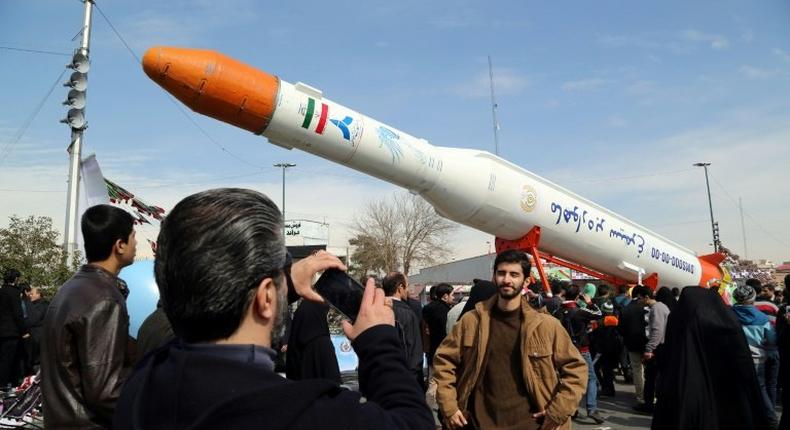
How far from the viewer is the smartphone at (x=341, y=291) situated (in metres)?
1.54

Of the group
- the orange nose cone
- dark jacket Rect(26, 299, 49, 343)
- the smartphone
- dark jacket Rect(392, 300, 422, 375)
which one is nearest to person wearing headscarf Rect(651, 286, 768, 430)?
dark jacket Rect(392, 300, 422, 375)

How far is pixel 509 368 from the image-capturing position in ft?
12.1

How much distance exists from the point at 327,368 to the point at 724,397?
2.92 metres

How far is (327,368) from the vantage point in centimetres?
347

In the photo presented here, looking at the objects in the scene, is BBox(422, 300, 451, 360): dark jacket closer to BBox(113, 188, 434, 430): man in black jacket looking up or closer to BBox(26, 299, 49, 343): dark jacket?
BBox(26, 299, 49, 343): dark jacket

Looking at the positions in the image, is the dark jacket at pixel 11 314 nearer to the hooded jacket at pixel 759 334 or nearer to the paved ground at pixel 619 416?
the paved ground at pixel 619 416

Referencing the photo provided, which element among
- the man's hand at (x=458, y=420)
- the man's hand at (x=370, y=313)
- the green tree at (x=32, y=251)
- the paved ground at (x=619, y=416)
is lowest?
the paved ground at (x=619, y=416)

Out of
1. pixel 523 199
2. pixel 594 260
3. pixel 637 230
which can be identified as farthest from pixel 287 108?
pixel 637 230

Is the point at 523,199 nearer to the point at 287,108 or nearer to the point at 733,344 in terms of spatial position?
the point at 287,108

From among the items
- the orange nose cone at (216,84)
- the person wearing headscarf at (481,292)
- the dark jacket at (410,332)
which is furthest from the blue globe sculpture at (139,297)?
the person wearing headscarf at (481,292)

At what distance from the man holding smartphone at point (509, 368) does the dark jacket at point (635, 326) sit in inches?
230

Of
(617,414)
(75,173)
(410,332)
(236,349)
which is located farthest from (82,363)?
(75,173)

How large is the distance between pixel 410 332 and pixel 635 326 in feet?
15.7

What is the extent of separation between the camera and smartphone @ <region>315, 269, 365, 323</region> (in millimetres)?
1539
